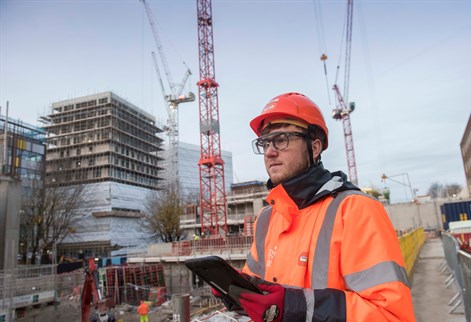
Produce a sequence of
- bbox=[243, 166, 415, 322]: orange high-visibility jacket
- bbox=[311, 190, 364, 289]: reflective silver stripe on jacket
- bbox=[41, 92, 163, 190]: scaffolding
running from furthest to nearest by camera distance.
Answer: bbox=[41, 92, 163, 190]: scaffolding < bbox=[311, 190, 364, 289]: reflective silver stripe on jacket < bbox=[243, 166, 415, 322]: orange high-visibility jacket

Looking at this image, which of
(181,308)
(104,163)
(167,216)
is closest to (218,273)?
(181,308)

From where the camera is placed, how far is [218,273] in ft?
4.72

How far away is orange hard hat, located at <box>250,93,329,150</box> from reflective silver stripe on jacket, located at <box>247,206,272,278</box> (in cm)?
66

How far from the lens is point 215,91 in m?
44.7

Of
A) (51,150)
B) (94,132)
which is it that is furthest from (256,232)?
(51,150)

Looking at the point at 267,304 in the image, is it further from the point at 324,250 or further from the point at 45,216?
the point at 45,216

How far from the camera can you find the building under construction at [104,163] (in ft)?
152

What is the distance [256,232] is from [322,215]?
736mm

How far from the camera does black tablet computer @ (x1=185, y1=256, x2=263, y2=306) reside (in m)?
1.38

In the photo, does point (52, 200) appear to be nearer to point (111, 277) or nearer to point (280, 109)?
point (111, 277)

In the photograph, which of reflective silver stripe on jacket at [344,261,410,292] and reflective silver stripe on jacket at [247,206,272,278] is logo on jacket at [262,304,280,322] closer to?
reflective silver stripe on jacket at [344,261,410,292]

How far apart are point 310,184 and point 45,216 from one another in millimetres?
37522

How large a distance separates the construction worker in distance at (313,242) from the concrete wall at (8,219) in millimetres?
19831

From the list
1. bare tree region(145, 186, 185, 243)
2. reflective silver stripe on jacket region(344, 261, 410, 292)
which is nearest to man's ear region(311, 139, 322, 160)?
reflective silver stripe on jacket region(344, 261, 410, 292)
